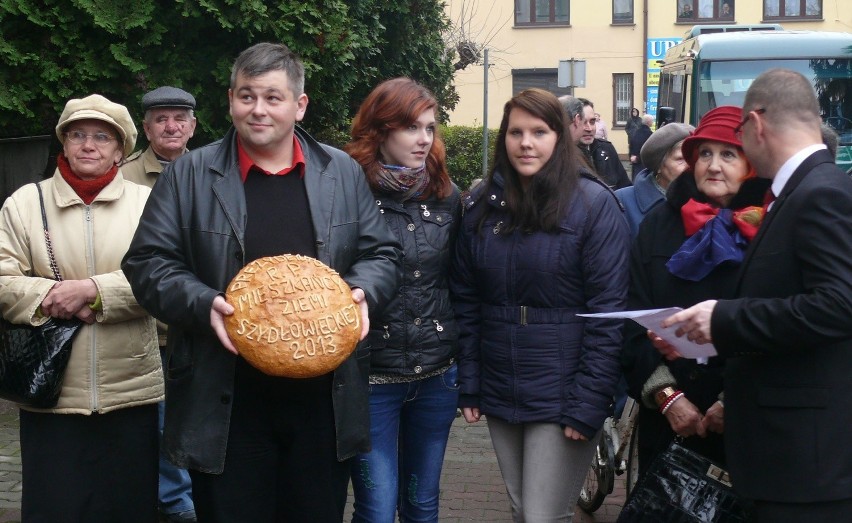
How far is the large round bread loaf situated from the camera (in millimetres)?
3145

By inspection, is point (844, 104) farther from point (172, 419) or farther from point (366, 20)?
point (172, 419)

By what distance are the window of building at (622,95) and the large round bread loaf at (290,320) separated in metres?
32.9

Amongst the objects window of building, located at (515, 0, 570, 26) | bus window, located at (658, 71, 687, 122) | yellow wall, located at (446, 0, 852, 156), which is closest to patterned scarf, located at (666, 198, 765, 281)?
bus window, located at (658, 71, 687, 122)

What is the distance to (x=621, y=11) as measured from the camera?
115ft

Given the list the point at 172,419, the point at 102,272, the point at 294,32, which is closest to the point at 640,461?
the point at 172,419

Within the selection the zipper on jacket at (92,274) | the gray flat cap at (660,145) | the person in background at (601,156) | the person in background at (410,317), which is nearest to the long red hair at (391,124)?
the person in background at (410,317)

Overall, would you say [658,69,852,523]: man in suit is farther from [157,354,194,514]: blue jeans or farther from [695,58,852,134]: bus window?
[695,58,852,134]: bus window

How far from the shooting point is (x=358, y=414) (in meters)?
3.60

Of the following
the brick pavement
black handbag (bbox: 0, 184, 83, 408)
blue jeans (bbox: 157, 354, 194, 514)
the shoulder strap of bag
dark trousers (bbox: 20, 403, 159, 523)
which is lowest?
the brick pavement

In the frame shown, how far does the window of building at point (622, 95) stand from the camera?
1380 inches

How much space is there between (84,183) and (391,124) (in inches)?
49.6

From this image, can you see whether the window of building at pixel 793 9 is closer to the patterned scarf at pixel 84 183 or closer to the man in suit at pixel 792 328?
the patterned scarf at pixel 84 183

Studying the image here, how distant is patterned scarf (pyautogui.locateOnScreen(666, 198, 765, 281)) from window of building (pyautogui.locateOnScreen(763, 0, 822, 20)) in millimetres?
33226

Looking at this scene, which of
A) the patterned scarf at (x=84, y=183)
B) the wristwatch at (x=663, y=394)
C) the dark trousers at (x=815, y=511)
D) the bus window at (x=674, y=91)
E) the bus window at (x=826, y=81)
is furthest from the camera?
the bus window at (x=674, y=91)
